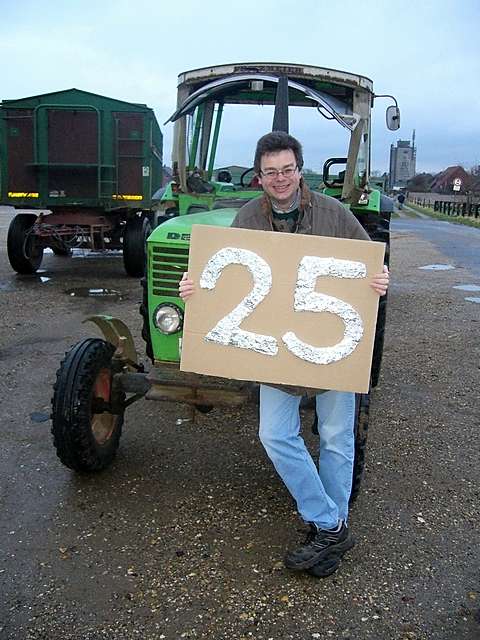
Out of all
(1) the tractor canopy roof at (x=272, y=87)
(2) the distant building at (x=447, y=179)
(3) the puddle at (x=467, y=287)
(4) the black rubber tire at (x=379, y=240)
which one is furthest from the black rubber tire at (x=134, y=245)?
(2) the distant building at (x=447, y=179)

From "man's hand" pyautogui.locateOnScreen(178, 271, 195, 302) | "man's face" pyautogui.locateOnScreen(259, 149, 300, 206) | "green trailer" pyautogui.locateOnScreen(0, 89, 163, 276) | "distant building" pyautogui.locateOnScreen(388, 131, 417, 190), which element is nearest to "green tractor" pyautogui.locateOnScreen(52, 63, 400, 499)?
"man's hand" pyautogui.locateOnScreen(178, 271, 195, 302)

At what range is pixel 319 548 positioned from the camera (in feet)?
9.32

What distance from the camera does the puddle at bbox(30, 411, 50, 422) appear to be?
4519 millimetres

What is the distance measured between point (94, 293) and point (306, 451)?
6622 mm

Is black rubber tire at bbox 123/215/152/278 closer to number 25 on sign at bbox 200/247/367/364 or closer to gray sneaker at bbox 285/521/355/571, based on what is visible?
number 25 on sign at bbox 200/247/367/364

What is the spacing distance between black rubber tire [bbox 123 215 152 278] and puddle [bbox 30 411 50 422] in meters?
5.67

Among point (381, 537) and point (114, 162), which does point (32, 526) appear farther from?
point (114, 162)

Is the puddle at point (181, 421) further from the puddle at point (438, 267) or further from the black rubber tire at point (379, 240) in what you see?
the puddle at point (438, 267)

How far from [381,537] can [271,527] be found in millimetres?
513

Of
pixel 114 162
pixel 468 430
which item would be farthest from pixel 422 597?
pixel 114 162

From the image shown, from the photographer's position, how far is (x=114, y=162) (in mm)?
9906

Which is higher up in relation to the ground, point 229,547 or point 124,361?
point 124,361

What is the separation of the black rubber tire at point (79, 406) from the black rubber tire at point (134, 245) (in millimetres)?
6542

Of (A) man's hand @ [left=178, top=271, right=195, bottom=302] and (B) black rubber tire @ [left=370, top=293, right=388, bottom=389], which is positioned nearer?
(A) man's hand @ [left=178, top=271, right=195, bottom=302]
